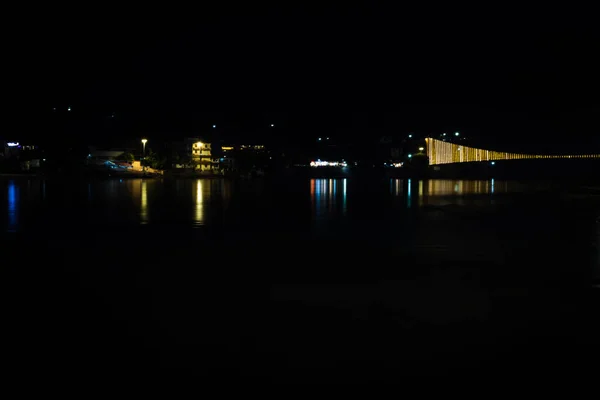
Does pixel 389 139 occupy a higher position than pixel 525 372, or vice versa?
pixel 389 139

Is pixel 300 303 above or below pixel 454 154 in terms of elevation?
below

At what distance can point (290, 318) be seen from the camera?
230 inches

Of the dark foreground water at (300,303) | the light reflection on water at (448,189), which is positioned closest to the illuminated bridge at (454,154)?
the light reflection on water at (448,189)

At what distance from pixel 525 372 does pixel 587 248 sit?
697 centimetres

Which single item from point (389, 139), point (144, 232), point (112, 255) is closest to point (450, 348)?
point (112, 255)

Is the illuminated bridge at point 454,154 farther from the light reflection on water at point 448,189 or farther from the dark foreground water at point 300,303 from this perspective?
the dark foreground water at point 300,303

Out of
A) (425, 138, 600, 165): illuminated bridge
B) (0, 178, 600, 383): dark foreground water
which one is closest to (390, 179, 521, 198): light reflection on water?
(0, 178, 600, 383): dark foreground water

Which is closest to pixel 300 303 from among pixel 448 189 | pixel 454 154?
pixel 448 189

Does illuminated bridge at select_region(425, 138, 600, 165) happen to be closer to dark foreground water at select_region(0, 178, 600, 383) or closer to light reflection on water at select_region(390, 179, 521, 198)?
light reflection on water at select_region(390, 179, 521, 198)

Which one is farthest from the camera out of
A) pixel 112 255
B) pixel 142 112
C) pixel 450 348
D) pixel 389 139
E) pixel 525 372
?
pixel 389 139

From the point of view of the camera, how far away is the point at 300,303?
646 cm

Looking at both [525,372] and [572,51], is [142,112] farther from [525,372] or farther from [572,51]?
[525,372]

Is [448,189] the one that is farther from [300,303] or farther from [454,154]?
[454,154]

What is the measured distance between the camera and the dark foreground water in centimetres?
458
